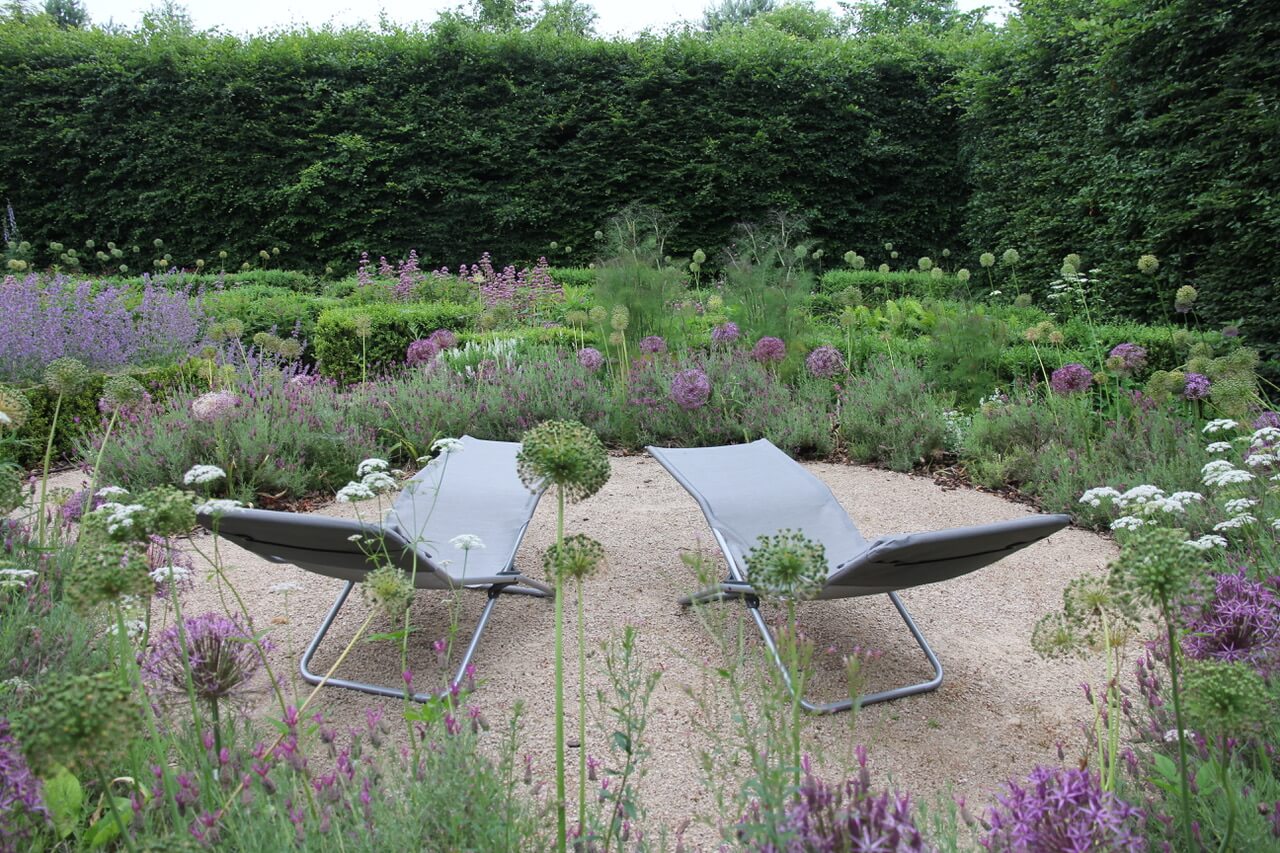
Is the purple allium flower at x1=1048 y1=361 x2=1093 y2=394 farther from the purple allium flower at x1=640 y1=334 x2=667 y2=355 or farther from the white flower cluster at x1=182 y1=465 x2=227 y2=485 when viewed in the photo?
the white flower cluster at x1=182 y1=465 x2=227 y2=485

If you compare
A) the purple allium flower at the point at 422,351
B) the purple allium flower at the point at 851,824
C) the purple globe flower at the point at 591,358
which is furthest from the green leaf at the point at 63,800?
the purple allium flower at the point at 422,351

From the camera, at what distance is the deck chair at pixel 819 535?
7.09 ft

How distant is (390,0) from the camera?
1342 centimetres

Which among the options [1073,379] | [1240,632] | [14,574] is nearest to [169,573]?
[14,574]

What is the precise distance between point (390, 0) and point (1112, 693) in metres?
14.6

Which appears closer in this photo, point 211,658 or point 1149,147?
point 211,658

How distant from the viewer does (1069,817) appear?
3.64ft

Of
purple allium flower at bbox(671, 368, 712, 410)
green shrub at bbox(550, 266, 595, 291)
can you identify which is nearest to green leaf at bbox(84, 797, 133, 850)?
purple allium flower at bbox(671, 368, 712, 410)

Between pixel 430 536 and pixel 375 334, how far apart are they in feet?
14.4

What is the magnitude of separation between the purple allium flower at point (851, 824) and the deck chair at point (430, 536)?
915 millimetres

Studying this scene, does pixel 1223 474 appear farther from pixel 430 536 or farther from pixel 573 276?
pixel 573 276

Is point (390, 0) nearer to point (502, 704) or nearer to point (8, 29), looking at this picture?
point (8, 29)

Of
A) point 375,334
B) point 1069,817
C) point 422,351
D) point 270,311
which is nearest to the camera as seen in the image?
point 1069,817

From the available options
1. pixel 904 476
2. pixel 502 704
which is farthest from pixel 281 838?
pixel 904 476
